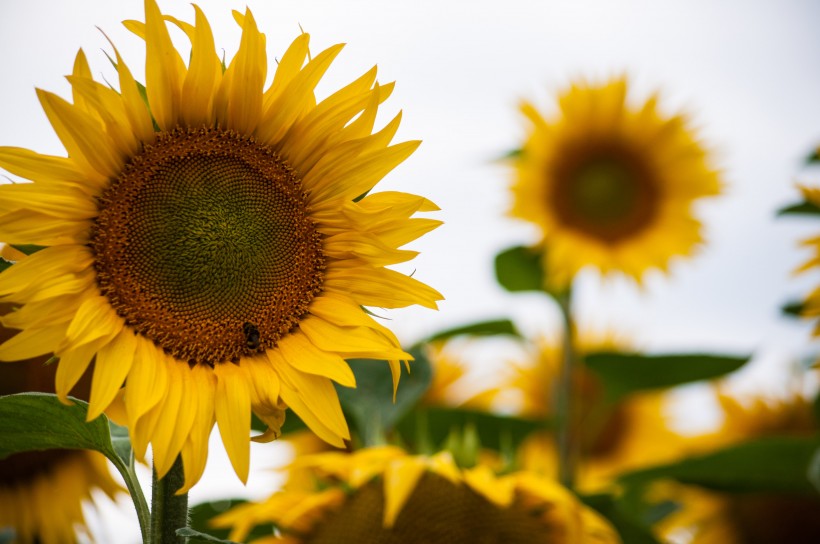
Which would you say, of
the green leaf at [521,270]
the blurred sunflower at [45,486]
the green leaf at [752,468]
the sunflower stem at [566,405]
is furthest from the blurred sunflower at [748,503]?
the blurred sunflower at [45,486]

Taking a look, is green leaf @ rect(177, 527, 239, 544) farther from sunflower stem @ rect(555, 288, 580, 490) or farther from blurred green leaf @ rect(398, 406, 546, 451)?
sunflower stem @ rect(555, 288, 580, 490)

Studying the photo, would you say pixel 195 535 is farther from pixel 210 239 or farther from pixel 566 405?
pixel 566 405

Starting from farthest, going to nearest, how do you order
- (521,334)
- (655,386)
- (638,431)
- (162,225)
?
(638,431)
(521,334)
(655,386)
(162,225)

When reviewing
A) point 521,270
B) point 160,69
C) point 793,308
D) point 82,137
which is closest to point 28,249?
point 82,137

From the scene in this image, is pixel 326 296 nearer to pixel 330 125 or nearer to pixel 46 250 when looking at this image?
pixel 330 125

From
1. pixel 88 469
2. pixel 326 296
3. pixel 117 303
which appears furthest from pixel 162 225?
pixel 88 469

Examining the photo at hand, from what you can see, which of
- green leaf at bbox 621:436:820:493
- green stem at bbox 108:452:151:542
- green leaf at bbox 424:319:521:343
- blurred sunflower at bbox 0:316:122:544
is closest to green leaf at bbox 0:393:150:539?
green stem at bbox 108:452:151:542
